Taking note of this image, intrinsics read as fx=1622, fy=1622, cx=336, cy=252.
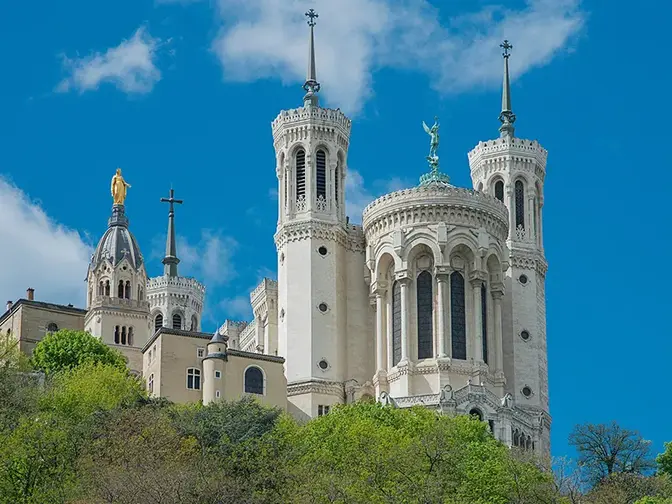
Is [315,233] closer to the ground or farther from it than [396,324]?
farther from it

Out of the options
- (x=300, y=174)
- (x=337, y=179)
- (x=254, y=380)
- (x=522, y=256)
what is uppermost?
(x=300, y=174)

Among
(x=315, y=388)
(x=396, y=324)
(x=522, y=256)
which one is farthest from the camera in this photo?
(x=522, y=256)

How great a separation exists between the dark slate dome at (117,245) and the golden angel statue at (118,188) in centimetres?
65

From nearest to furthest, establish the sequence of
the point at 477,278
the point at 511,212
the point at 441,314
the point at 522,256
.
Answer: the point at 441,314 → the point at 477,278 → the point at 522,256 → the point at 511,212

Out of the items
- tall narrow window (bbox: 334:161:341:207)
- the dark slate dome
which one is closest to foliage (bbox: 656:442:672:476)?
tall narrow window (bbox: 334:161:341:207)

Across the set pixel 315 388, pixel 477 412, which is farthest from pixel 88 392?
pixel 477 412

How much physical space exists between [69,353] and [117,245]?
56.7ft

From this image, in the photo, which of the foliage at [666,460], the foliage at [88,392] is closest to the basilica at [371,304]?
the foliage at [88,392]

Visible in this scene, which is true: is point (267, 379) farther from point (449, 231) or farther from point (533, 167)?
point (533, 167)

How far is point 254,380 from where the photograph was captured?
9700cm

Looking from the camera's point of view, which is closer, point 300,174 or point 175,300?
point 300,174

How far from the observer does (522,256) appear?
110188mm

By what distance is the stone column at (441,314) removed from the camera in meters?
99.2

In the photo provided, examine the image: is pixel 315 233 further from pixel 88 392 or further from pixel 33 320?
pixel 88 392
